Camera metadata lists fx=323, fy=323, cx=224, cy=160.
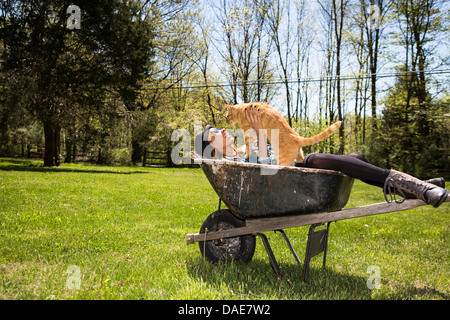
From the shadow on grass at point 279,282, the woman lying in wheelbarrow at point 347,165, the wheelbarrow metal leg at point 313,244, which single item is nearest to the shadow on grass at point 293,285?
the shadow on grass at point 279,282

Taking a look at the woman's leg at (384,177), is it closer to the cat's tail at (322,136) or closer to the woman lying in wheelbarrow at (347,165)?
the woman lying in wheelbarrow at (347,165)

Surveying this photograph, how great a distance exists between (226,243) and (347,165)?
1.26 metres

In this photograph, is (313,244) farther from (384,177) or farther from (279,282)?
(384,177)

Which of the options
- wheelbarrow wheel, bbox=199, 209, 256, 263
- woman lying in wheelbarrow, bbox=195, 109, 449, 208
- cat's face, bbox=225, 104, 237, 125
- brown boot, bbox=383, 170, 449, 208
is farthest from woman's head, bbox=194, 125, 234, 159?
brown boot, bbox=383, 170, 449, 208

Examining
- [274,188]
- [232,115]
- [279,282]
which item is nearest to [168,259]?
[279,282]

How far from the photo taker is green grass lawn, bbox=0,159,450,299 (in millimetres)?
2230

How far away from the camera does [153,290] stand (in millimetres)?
2174

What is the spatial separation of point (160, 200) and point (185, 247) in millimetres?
3409

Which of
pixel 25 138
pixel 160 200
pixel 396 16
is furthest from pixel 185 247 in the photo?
pixel 25 138

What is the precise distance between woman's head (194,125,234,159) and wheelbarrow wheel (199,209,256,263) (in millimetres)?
521

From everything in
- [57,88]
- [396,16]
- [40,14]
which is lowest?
[57,88]

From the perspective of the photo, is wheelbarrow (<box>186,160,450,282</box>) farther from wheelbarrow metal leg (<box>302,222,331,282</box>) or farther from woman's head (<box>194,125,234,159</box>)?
woman's head (<box>194,125,234,159</box>)

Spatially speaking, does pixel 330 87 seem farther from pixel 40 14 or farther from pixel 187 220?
pixel 187 220

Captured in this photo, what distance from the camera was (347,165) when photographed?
2.28 meters
